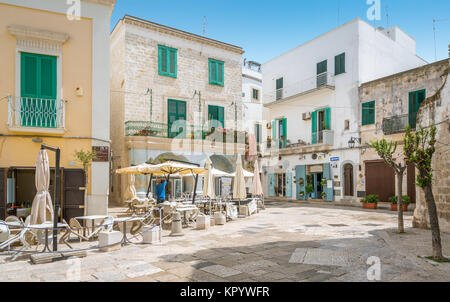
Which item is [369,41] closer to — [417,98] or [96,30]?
[417,98]

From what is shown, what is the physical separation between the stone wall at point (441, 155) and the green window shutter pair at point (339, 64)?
35.2 ft

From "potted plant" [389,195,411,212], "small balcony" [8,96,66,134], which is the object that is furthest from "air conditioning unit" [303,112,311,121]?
"small balcony" [8,96,66,134]

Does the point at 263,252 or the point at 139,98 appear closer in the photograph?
the point at 263,252


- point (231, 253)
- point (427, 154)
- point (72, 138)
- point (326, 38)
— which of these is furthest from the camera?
point (326, 38)

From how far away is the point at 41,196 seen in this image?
7316 mm

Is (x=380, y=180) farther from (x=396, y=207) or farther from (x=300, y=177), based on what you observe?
(x=300, y=177)

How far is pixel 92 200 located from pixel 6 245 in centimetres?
356

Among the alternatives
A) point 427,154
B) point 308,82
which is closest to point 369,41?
point 308,82

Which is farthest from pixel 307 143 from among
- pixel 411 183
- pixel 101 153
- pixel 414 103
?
pixel 101 153

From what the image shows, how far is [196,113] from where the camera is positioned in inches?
743

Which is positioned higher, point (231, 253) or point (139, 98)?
point (139, 98)

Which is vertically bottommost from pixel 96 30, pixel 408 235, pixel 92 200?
pixel 408 235

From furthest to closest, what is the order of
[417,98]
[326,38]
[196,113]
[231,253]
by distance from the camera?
1. [326,38]
2. [196,113]
3. [417,98]
4. [231,253]

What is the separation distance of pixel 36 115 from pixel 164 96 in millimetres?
8868
